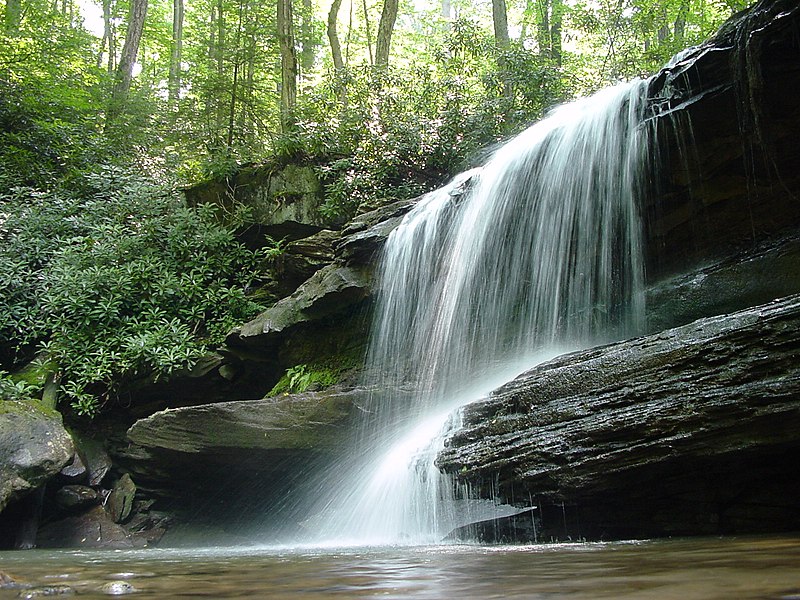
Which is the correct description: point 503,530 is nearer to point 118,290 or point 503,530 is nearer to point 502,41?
point 118,290

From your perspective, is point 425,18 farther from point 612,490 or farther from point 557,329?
point 612,490

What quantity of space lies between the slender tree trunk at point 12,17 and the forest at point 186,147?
0.15 ft

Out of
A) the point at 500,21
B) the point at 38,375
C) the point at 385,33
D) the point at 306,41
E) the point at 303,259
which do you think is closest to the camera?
the point at 38,375

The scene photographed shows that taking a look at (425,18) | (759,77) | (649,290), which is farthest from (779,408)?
(425,18)

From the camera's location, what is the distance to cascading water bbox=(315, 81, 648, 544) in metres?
6.54

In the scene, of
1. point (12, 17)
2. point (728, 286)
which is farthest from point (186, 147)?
point (728, 286)

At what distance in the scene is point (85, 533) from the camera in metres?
8.24

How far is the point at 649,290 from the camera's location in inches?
257

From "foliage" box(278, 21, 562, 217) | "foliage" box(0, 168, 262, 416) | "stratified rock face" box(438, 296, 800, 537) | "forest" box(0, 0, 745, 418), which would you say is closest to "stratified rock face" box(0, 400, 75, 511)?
"forest" box(0, 0, 745, 418)

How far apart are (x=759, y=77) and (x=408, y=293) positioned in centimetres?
421

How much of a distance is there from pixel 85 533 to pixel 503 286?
19.7 ft

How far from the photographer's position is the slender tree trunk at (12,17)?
51.7 feet

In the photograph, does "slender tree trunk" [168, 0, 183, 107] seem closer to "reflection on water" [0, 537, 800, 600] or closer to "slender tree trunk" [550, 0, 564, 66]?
"slender tree trunk" [550, 0, 564, 66]

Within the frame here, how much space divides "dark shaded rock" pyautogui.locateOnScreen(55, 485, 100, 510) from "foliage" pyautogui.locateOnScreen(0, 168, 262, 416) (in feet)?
3.50
